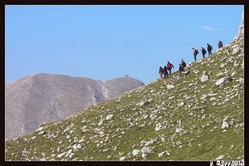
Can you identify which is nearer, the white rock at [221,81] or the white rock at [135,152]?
the white rock at [135,152]

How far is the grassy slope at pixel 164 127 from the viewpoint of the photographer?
29.7 m

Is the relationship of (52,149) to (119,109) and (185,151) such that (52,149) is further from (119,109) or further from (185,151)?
(185,151)

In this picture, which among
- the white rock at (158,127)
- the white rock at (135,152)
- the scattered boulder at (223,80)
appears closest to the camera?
the white rock at (135,152)

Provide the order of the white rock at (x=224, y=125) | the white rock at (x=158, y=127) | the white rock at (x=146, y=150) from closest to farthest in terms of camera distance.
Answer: the white rock at (x=224, y=125) < the white rock at (x=146, y=150) < the white rock at (x=158, y=127)

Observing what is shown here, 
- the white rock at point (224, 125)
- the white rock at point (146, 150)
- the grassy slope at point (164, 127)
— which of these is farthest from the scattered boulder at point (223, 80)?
the white rock at point (146, 150)

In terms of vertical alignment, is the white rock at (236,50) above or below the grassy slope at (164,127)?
above

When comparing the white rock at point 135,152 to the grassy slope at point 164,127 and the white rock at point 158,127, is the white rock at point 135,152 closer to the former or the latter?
the grassy slope at point 164,127

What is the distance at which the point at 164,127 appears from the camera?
34812 millimetres

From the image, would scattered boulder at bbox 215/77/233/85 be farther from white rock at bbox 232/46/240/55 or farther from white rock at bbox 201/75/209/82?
white rock at bbox 232/46/240/55

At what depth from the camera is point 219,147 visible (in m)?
27.8

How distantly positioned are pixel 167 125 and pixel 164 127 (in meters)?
0.32

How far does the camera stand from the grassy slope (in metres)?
29.7

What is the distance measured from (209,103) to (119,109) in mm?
11506
